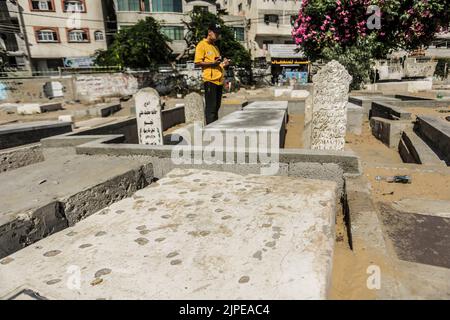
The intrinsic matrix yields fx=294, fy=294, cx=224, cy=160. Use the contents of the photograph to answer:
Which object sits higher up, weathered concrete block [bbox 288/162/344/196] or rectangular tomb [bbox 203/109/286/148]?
rectangular tomb [bbox 203/109/286/148]

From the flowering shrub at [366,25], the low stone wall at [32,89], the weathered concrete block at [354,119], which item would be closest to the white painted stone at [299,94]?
the flowering shrub at [366,25]

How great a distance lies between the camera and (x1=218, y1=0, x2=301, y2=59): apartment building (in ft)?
104

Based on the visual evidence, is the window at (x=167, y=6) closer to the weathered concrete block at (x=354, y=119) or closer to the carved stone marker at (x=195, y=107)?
the carved stone marker at (x=195, y=107)

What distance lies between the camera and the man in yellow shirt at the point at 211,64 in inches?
235

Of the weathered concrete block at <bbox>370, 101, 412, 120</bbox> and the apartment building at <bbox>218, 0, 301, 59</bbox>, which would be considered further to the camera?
the apartment building at <bbox>218, 0, 301, 59</bbox>

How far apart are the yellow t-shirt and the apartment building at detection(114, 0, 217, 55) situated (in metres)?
25.0

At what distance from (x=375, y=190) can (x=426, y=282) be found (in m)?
2.01

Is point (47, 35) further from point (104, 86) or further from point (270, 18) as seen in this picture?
point (270, 18)

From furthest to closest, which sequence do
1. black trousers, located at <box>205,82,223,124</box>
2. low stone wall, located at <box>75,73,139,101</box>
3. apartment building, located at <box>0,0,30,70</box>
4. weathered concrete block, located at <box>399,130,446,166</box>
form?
apartment building, located at <box>0,0,30,70</box>, low stone wall, located at <box>75,73,139,101</box>, black trousers, located at <box>205,82,223,124</box>, weathered concrete block, located at <box>399,130,446,166</box>

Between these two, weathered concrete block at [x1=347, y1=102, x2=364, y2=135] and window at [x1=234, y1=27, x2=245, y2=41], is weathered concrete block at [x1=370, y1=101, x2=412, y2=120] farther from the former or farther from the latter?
window at [x1=234, y1=27, x2=245, y2=41]

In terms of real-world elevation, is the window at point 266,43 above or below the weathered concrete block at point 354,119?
above

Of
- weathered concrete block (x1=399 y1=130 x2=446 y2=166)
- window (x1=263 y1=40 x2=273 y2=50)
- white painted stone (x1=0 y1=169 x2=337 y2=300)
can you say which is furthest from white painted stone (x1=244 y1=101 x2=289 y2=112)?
window (x1=263 y1=40 x2=273 y2=50)

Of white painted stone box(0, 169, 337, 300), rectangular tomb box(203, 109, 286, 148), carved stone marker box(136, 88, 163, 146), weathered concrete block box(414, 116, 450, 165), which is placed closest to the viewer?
white painted stone box(0, 169, 337, 300)
